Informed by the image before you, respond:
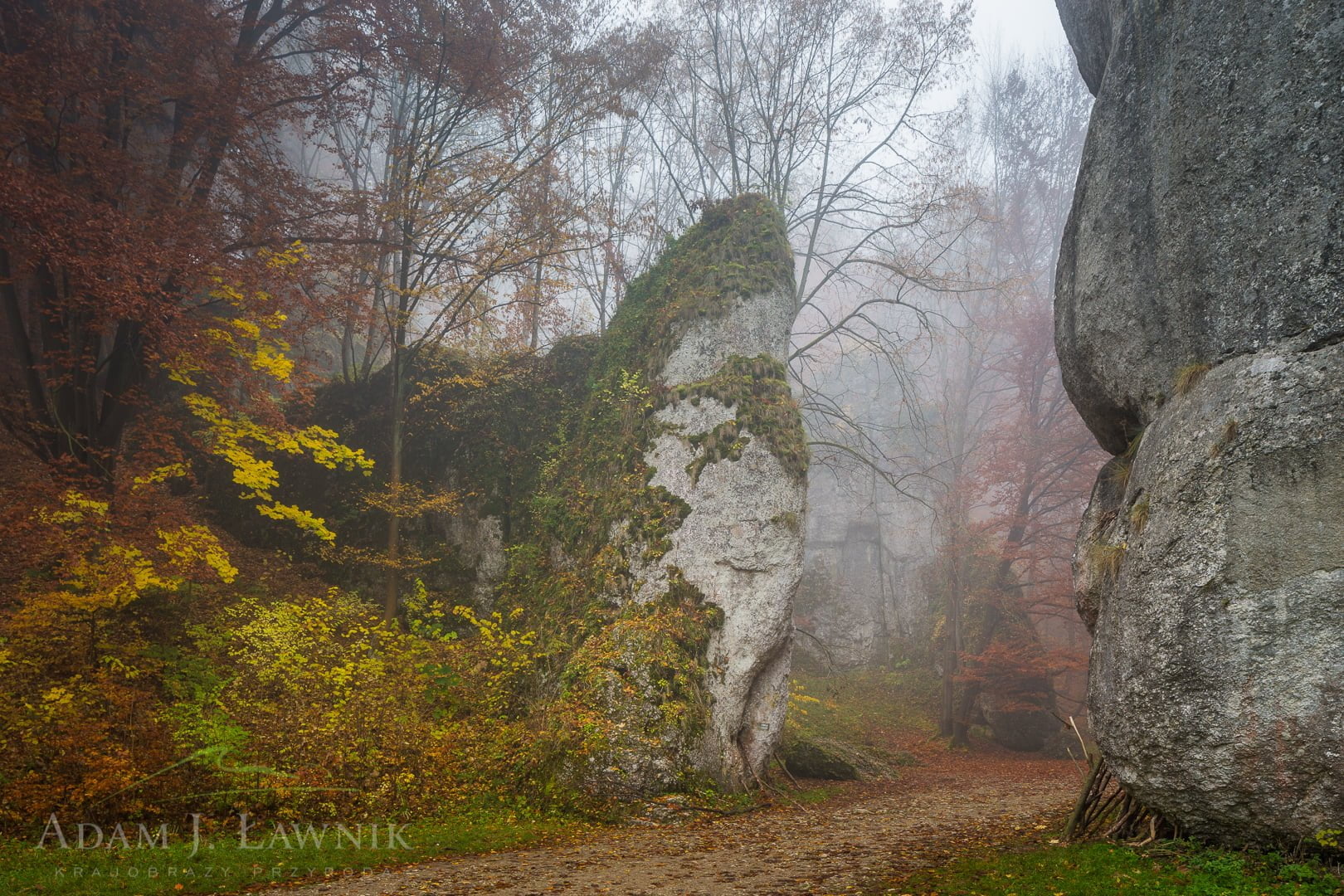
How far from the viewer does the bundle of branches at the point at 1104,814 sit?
22.3 feet

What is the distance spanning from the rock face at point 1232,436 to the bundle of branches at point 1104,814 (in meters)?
0.48

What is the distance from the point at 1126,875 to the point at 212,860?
7.82 metres

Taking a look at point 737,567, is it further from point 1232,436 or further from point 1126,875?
point 1232,436

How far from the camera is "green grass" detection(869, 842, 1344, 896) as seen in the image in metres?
5.30

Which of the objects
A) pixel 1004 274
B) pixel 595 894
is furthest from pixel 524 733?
pixel 1004 274

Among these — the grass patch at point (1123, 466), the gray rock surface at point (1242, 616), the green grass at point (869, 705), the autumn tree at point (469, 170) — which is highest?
the autumn tree at point (469, 170)

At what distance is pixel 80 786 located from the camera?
743 centimetres

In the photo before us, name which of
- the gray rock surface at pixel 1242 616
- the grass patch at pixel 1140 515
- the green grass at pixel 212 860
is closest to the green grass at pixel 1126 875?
the gray rock surface at pixel 1242 616

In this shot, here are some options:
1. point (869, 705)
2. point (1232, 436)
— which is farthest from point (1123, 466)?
point (869, 705)

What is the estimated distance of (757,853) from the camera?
7.93m

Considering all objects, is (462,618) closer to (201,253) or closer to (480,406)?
(480,406)

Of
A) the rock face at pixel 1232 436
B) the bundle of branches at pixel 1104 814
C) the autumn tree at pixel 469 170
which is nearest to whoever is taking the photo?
the rock face at pixel 1232 436

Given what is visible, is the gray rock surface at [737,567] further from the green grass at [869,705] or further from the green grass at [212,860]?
the green grass at [869,705]

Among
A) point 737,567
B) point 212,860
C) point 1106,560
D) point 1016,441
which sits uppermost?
point 1016,441
